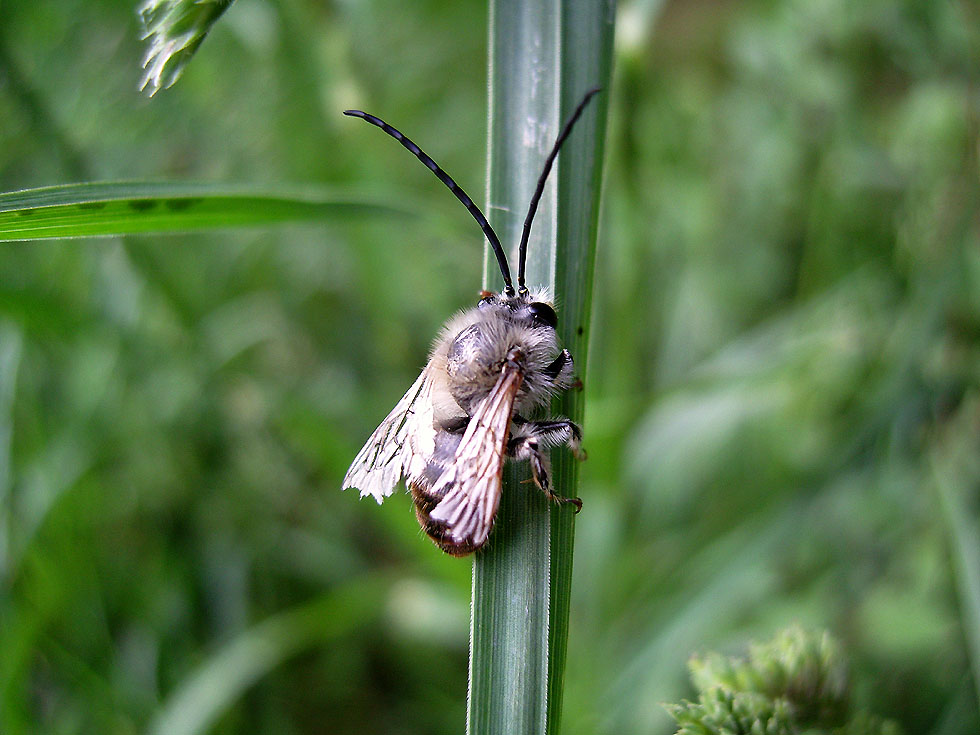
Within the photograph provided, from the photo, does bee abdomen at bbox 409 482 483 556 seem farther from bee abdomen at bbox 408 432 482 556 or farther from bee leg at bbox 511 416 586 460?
bee leg at bbox 511 416 586 460

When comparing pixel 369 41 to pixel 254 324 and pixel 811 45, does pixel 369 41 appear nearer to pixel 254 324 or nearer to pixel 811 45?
pixel 254 324

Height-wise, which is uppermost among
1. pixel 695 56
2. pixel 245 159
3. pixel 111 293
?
pixel 695 56

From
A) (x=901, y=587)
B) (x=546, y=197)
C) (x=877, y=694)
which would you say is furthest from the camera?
(x=901, y=587)

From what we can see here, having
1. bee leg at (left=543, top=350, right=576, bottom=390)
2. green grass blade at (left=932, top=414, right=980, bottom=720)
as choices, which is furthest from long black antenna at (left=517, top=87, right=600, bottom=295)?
green grass blade at (left=932, top=414, right=980, bottom=720)

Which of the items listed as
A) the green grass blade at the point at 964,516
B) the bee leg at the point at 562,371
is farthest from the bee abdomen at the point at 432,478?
the green grass blade at the point at 964,516

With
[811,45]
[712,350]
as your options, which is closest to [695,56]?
[811,45]

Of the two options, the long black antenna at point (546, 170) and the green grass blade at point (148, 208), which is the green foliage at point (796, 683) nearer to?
the long black antenna at point (546, 170)
